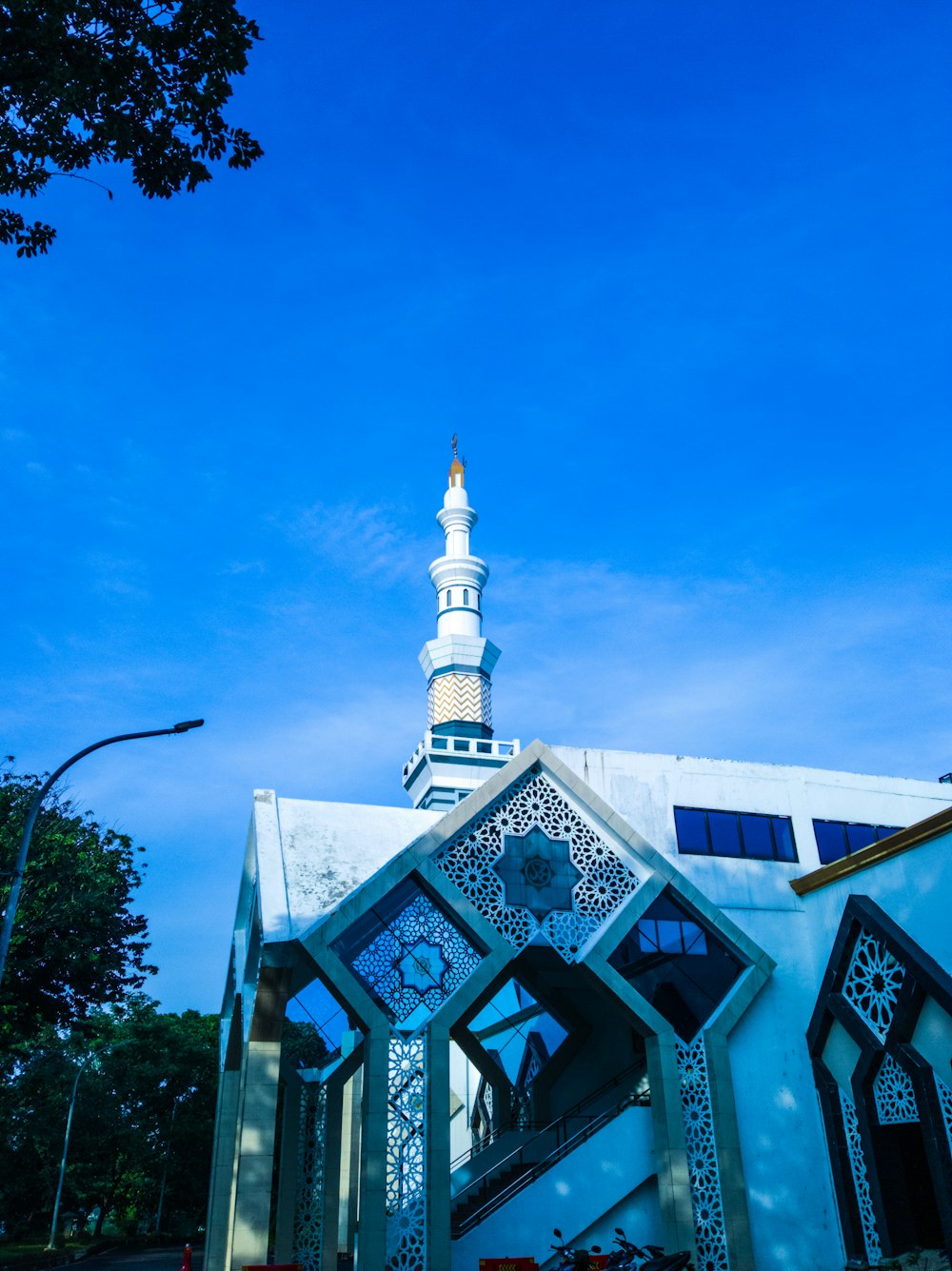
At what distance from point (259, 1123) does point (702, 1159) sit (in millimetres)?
7899

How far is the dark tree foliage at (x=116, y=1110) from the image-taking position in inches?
1597

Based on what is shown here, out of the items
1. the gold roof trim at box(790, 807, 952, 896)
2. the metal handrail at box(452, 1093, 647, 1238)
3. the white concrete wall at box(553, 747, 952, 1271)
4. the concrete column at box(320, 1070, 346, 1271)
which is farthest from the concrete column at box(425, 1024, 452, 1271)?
the gold roof trim at box(790, 807, 952, 896)

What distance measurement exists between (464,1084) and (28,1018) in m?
13.1

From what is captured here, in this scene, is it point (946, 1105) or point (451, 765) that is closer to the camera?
point (946, 1105)

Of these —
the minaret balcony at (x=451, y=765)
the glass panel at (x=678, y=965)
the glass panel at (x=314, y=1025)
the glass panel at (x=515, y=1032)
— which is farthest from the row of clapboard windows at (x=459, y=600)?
the glass panel at (x=678, y=965)

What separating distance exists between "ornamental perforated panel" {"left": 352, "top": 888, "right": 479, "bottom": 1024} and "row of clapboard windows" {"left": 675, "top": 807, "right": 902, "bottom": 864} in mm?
6095

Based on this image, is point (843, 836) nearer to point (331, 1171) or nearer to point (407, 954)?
point (407, 954)

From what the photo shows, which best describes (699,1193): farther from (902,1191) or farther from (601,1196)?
(902,1191)

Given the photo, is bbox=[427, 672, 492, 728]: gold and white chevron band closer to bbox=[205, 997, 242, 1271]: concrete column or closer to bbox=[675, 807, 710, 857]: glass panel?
bbox=[205, 997, 242, 1271]: concrete column

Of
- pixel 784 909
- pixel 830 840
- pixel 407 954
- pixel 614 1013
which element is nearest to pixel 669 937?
pixel 784 909

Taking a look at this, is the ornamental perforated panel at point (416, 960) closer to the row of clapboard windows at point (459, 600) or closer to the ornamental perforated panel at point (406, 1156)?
the ornamental perforated panel at point (406, 1156)

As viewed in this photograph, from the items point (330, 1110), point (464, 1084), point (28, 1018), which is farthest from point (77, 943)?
point (464, 1084)

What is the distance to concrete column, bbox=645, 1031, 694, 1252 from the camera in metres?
17.4

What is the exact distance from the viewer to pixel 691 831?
864 inches
